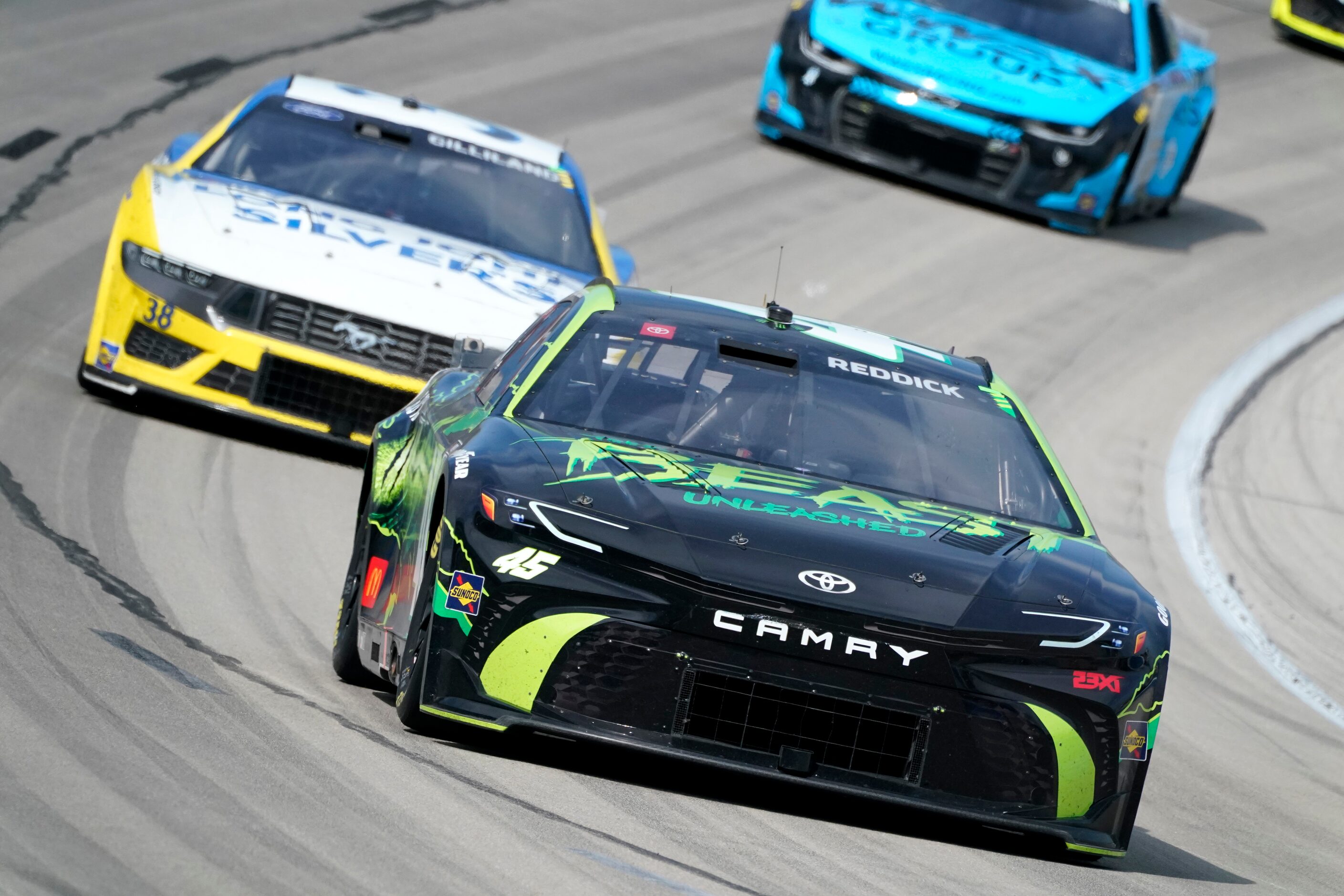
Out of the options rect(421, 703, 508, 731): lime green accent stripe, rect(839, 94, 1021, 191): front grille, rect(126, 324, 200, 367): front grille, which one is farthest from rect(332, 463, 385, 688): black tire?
rect(839, 94, 1021, 191): front grille

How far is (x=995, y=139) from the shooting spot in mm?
15297

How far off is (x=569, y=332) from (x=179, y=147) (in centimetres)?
466

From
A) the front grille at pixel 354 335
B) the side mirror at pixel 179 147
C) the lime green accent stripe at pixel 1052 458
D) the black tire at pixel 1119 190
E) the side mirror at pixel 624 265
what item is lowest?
the black tire at pixel 1119 190

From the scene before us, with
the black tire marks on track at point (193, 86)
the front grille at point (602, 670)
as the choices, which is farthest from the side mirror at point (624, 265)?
the front grille at point (602, 670)

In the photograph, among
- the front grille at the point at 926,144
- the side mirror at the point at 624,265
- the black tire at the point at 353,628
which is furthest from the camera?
the front grille at the point at 926,144

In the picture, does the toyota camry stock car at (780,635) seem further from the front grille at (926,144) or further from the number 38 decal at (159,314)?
the front grille at (926,144)

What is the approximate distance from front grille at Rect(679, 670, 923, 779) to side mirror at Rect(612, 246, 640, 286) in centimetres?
551

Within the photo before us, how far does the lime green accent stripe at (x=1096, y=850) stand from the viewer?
5.17 meters

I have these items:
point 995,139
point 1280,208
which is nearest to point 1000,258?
point 995,139

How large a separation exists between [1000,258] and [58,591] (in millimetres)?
9897

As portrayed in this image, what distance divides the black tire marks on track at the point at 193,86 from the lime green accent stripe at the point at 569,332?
6.62 meters

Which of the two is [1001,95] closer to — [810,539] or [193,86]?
[193,86]

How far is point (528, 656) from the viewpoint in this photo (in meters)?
5.09

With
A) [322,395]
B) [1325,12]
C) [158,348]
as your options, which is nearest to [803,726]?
[322,395]
